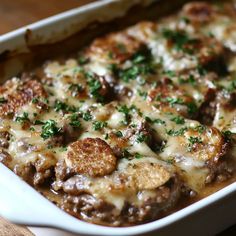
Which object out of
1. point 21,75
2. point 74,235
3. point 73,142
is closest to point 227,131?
point 73,142

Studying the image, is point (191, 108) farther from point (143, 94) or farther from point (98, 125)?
point (98, 125)

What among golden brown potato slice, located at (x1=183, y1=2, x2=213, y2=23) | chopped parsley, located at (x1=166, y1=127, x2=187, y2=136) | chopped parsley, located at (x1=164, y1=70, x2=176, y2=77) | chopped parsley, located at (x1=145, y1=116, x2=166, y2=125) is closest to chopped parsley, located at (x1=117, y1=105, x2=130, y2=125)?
chopped parsley, located at (x1=145, y1=116, x2=166, y2=125)

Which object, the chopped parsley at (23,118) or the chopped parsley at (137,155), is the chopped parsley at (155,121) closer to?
the chopped parsley at (137,155)

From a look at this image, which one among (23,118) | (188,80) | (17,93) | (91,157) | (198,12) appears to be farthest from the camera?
(198,12)

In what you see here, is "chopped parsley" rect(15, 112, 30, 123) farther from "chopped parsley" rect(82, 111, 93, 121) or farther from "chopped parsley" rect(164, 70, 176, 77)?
"chopped parsley" rect(164, 70, 176, 77)

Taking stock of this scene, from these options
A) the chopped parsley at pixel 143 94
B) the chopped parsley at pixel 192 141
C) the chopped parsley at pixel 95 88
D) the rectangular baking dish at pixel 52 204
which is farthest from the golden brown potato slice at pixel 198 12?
the chopped parsley at pixel 192 141

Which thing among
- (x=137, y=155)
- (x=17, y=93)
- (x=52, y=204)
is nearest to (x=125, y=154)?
(x=137, y=155)

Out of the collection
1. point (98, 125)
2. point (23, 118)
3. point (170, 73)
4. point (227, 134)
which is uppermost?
point (23, 118)
